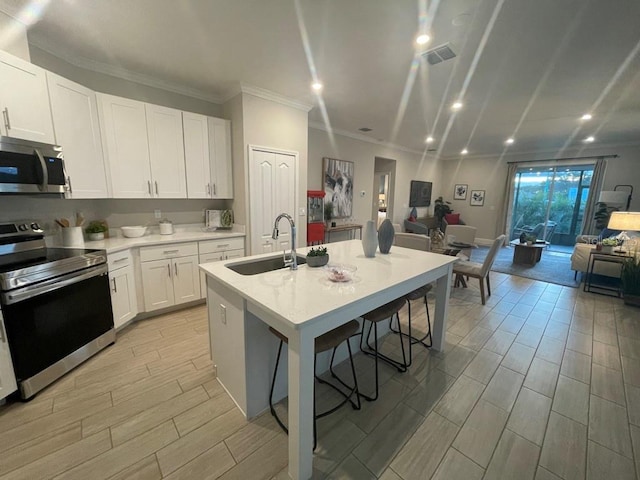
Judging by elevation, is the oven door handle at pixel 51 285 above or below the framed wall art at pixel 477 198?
below

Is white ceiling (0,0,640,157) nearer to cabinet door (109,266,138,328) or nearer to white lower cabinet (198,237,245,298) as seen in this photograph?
white lower cabinet (198,237,245,298)

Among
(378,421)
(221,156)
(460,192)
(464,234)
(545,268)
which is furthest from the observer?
(460,192)

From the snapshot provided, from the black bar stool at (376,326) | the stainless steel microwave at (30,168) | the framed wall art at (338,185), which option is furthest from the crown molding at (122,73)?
the black bar stool at (376,326)

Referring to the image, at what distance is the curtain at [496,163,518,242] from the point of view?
7.32m

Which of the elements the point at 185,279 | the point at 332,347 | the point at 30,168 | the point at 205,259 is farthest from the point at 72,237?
the point at 332,347

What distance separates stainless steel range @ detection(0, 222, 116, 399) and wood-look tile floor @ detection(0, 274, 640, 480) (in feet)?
0.58

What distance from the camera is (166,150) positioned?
304 cm

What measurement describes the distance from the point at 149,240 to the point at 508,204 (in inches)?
345

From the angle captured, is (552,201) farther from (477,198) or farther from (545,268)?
(545,268)

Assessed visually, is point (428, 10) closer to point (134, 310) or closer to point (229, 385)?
point (229, 385)

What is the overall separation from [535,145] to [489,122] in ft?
9.48

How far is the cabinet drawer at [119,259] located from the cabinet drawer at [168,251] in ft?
0.42

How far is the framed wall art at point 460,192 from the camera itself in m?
8.36

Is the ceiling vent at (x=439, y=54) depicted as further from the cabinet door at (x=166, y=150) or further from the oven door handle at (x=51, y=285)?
the oven door handle at (x=51, y=285)
